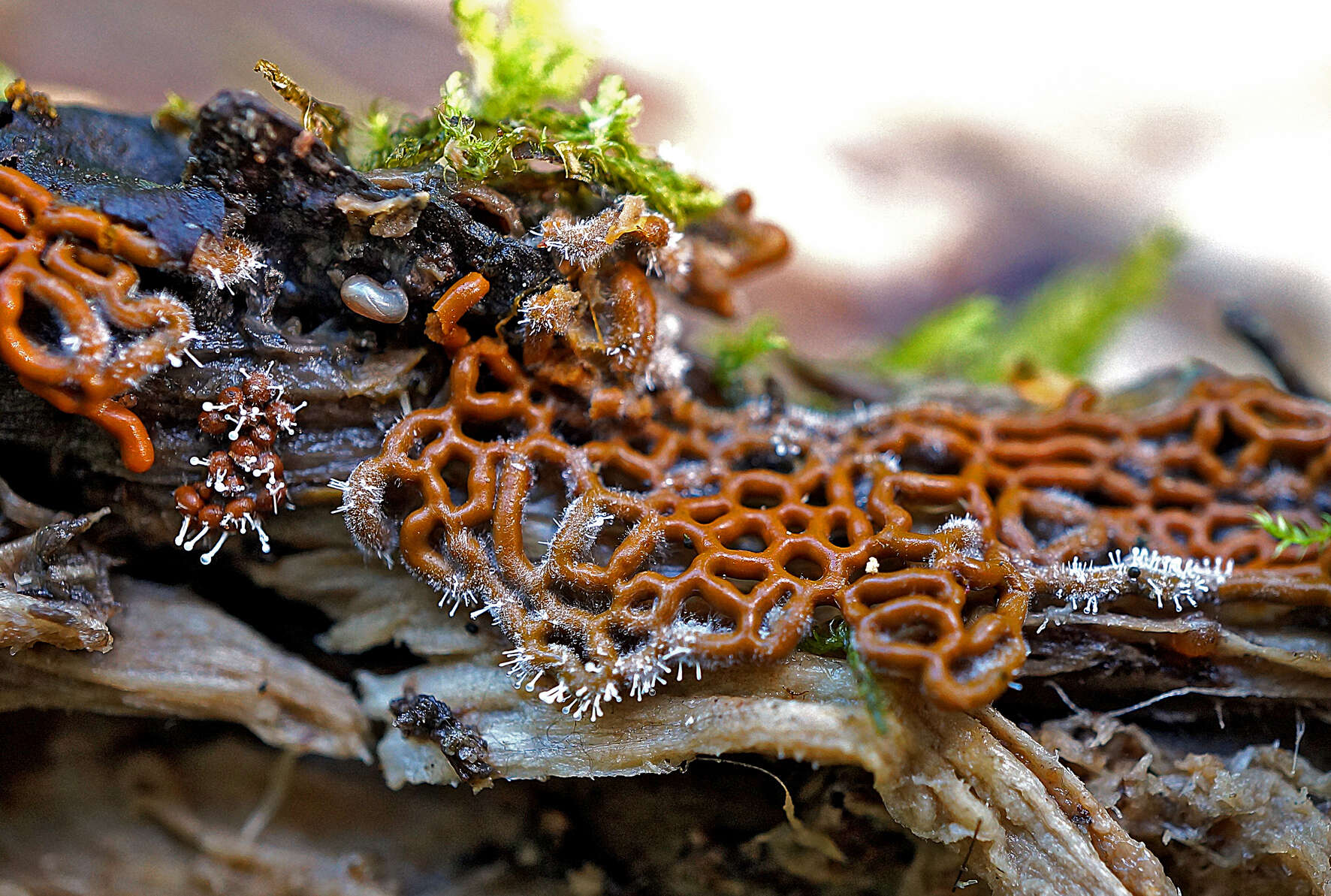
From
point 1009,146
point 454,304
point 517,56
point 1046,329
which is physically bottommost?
point 454,304

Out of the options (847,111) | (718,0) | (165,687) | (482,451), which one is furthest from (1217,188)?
(165,687)

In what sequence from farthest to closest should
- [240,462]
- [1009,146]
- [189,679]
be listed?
[1009,146]
[189,679]
[240,462]

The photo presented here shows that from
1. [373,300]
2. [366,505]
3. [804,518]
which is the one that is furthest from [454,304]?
[804,518]

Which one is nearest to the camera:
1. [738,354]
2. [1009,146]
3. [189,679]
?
[189,679]

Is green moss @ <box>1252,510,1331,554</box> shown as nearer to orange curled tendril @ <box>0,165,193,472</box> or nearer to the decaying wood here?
the decaying wood

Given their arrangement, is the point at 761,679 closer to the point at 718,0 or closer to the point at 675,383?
the point at 675,383

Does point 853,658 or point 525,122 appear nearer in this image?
point 853,658

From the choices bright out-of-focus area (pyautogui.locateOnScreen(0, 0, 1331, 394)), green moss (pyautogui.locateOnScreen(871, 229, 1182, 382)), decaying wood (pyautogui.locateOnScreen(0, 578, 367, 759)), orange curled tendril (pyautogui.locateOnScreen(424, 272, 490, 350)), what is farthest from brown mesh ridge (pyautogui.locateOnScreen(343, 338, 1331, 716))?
bright out-of-focus area (pyautogui.locateOnScreen(0, 0, 1331, 394))

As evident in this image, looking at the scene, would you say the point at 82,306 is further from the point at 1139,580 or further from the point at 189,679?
the point at 1139,580
